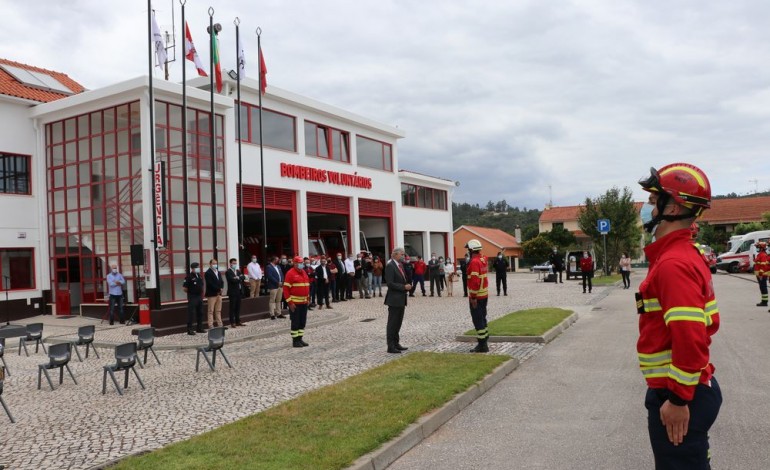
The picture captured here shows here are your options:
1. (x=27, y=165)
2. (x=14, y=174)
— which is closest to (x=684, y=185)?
(x=14, y=174)

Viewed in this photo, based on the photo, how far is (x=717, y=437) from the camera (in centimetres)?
560

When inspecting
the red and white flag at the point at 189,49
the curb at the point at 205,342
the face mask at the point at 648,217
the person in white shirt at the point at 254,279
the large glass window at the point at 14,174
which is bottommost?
the curb at the point at 205,342

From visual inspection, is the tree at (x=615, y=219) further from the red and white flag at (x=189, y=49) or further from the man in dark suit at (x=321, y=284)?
the red and white flag at (x=189, y=49)

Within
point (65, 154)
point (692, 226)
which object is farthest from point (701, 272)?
point (65, 154)

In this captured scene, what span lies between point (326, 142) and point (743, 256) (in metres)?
27.6

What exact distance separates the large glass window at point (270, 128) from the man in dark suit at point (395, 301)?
47.1 ft

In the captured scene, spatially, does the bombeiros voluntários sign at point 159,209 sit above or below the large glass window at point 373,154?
below

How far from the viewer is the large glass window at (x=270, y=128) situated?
24.9 meters

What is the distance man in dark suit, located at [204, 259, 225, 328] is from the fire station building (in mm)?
3109

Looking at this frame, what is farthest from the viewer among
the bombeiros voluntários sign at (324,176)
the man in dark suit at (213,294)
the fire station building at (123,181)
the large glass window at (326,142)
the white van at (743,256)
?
the white van at (743,256)

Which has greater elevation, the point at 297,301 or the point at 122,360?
the point at 297,301

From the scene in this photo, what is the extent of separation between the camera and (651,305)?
298 centimetres

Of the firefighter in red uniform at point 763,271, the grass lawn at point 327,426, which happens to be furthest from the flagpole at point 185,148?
the firefighter in red uniform at point 763,271

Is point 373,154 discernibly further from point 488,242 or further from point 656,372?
point 488,242
